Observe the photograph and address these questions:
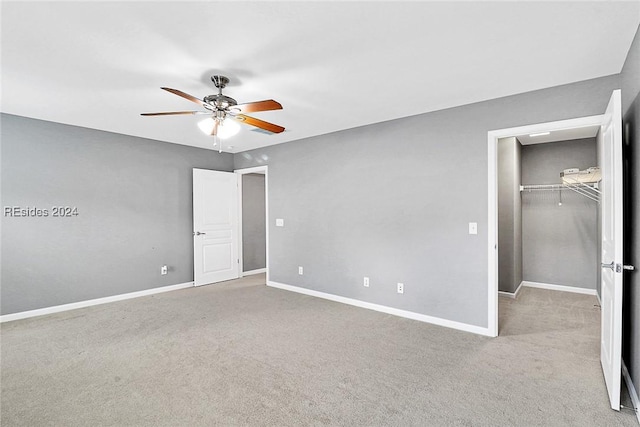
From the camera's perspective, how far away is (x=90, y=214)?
4453 mm

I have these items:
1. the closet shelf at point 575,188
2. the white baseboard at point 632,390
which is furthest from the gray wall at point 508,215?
the white baseboard at point 632,390

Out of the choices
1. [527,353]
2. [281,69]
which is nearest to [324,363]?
[527,353]

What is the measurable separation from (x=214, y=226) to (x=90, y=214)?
1.90m

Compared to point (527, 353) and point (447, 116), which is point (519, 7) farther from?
point (527, 353)

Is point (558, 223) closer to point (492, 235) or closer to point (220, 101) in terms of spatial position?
point (492, 235)

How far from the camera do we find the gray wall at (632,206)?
82.0 inches

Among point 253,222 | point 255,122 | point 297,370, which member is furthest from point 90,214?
point 297,370

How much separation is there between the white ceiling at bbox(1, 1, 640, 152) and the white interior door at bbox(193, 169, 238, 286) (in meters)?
2.30

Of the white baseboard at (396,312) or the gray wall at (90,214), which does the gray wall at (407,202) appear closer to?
the white baseboard at (396,312)

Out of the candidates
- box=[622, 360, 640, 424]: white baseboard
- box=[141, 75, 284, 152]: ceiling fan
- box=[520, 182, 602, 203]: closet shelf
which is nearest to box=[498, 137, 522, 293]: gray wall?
box=[520, 182, 602, 203]: closet shelf

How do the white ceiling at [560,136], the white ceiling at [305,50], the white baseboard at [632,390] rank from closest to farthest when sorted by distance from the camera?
the white ceiling at [305,50], the white baseboard at [632,390], the white ceiling at [560,136]

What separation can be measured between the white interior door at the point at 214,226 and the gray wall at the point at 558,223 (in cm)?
532

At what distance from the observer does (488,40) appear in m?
2.19

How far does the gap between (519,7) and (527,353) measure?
9.20ft
